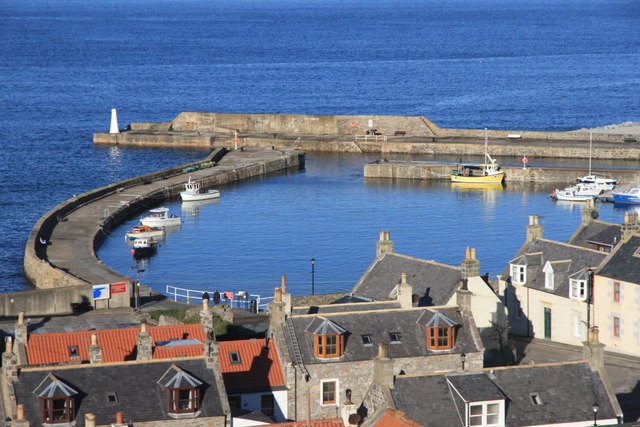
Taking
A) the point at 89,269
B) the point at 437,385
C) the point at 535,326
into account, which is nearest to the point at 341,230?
the point at 89,269

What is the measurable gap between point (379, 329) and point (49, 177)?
97137mm

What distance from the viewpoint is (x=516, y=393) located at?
44594mm

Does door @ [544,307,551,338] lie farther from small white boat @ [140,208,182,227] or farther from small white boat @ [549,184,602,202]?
small white boat @ [549,184,602,202]

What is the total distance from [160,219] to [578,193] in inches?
1501

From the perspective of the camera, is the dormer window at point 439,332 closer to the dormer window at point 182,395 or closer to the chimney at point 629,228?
the dormer window at point 182,395

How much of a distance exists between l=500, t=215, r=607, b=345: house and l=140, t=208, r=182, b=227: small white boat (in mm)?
45957

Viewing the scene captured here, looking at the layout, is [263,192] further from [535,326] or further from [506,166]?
[535,326]

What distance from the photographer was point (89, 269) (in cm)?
8456

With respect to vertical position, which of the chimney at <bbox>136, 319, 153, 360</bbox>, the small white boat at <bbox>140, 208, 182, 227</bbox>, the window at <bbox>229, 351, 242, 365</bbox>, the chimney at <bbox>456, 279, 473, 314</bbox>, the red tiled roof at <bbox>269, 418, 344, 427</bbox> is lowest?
the small white boat at <bbox>140, 208, 182, 227</bbox>

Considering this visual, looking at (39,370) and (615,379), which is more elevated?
(39,370)

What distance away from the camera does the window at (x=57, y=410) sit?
137ft

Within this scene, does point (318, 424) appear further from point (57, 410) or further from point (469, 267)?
point (469, 267)

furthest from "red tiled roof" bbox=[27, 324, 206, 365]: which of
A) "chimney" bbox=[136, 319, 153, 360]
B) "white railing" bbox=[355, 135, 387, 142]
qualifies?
"white railing" bbox=[355, 135, 387, 142]

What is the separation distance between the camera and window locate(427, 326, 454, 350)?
5143 cm
